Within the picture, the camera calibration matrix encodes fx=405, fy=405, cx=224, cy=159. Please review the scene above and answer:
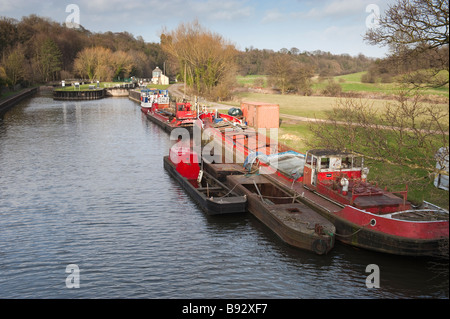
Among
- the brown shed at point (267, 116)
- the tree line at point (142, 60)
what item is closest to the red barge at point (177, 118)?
the brown shed at point (267, 116)

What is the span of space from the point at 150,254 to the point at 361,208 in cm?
940

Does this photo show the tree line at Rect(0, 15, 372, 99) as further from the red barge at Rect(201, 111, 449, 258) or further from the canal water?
the red barge at Rect(201, 111, 449, 258)

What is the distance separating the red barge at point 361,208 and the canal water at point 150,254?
765mm

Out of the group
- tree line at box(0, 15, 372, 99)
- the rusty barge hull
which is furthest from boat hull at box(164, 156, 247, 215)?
tree line at box(0, 15, 372, 99)

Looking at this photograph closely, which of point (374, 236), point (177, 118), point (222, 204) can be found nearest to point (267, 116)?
point (177, 118)

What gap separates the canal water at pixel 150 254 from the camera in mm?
14750

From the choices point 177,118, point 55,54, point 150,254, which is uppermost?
point 55,54

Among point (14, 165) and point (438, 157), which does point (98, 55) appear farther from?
point (438, 157)

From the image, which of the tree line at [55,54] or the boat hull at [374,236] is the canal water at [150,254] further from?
the tree line at [55,54]

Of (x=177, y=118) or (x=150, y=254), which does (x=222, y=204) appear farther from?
(x=177, y=118)

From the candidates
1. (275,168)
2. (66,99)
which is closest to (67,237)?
(275,168)

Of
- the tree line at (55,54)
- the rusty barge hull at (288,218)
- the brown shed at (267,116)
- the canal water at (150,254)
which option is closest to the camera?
the canal water at (150,254)

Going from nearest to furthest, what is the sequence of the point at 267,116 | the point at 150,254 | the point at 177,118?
the point at 150,254, the point at 267,116, the point at 177,118

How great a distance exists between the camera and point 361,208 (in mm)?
17766
